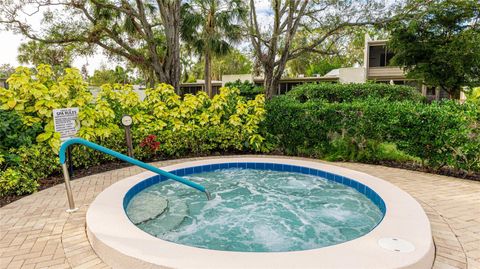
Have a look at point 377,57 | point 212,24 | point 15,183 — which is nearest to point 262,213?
point 15,183

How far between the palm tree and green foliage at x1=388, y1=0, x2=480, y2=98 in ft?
26.2

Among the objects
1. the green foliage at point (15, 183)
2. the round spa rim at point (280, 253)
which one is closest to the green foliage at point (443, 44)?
the round spa rim at point (280, 253)

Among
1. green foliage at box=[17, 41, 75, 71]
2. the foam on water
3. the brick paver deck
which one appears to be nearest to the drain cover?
the brick paver deck

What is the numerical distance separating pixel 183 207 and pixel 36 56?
21564mm

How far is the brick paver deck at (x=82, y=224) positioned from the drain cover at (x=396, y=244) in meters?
0.27

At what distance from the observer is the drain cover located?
8.96ft

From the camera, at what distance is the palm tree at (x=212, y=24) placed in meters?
16.1

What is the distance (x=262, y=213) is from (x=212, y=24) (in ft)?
48.4

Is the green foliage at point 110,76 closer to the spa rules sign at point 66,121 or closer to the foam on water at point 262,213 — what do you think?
the spa rules sign at point 66,121

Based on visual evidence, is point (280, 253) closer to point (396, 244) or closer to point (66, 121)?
point (396, 244)

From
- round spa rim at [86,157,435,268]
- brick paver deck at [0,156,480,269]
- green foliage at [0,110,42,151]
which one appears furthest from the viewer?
green foliage at [0,110,42,151]

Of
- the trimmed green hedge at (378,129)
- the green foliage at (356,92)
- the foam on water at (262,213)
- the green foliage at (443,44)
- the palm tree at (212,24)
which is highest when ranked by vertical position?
the palm tree at (212,24)

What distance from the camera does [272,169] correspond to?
22.3 ft

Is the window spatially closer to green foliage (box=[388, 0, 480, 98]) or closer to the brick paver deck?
green foliage (box=[388, 0, 480, 98])
